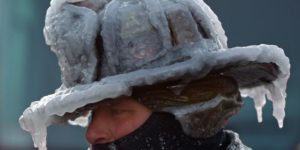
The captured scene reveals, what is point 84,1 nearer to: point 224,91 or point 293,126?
point 224,91

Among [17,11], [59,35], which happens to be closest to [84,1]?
[59,35]

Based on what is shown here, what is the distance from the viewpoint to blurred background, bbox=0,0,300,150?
15.4ft

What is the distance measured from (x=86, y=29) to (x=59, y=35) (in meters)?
0.10

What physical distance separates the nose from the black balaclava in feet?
0.08

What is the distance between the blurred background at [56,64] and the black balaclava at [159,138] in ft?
8.28

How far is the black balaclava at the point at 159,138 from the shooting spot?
2.13m

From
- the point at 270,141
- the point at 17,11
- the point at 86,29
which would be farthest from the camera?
the point at 17,11

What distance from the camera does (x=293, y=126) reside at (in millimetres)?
4727

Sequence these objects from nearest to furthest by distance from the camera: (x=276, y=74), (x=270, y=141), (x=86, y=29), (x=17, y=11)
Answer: (x=86, y=29) < (x=276, y=74) < (x=270, y=141) < (x=17, y=11)

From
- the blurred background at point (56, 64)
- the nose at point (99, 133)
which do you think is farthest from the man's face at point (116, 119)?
the blurred background at point (56, 64)

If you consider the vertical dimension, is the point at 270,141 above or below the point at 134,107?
below

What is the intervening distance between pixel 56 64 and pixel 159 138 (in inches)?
118

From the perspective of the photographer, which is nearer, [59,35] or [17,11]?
[59,35]

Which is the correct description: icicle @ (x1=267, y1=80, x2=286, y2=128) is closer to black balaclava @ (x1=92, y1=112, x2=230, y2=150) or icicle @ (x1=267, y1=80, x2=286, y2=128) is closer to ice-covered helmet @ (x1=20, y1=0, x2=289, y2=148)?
ice-covered helmet @ (x1=20, y1=0, x2=289, y2=148)
